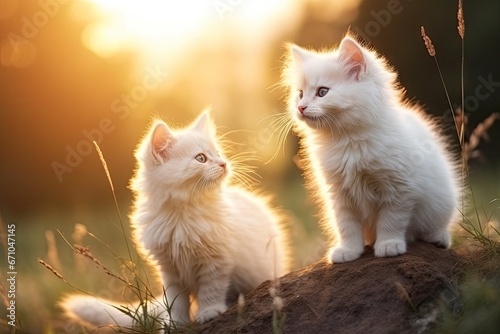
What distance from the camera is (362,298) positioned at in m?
2.92

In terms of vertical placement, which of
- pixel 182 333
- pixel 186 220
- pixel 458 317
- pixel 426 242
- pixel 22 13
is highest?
pixel 22 13

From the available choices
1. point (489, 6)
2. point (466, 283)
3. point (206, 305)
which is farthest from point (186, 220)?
point (489, 6)

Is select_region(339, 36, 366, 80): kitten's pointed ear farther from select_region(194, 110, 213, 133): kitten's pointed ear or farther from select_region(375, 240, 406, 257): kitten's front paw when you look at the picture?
select_region(194, 110, 213, 133): kitten's pointed ear

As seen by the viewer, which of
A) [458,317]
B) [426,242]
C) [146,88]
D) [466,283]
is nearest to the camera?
[458,317]

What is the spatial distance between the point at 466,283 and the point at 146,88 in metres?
2.79

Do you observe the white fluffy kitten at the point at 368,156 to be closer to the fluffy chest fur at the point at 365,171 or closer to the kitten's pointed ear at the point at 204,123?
the fluffy chest fur at the point at 365,171

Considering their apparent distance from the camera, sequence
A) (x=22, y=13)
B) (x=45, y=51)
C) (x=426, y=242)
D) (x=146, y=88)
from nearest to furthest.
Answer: (x=426, y=242) < (x=146, y=88) < (x=22, y=13) < (x=45, y=51)

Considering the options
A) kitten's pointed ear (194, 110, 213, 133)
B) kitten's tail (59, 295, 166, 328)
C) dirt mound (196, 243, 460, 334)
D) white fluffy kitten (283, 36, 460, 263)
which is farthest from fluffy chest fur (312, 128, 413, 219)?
kitten's tail (59, 295, 166, 328)

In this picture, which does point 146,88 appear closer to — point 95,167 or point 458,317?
point 458,317

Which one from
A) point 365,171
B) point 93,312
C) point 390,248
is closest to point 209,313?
point 93,312

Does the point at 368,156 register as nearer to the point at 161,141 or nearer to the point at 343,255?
the point at 343,255

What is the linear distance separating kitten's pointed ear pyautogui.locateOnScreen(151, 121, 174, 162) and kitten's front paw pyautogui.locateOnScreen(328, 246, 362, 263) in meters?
1.17

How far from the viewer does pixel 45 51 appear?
697 cm

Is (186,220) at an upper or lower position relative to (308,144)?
lower
